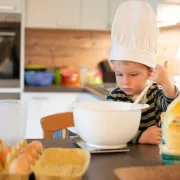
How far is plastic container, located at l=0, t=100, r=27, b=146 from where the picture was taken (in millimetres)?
1071

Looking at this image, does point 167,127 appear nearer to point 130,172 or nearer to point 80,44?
point 130,172

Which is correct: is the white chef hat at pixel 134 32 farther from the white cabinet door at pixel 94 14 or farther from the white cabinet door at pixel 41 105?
the white cabinet door at pixel 94 14

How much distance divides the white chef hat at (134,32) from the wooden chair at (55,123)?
401mm

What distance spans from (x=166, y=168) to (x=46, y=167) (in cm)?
26

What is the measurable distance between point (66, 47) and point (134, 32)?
8.71 feet

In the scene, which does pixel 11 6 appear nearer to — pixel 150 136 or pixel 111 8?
pixel 111 8

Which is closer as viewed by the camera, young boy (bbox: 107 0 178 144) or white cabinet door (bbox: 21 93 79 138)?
young boy (bbox: 107 0 178 144)

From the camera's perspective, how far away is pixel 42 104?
3381 millimetres

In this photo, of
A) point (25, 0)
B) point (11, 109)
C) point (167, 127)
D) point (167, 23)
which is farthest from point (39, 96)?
point (167, 127)

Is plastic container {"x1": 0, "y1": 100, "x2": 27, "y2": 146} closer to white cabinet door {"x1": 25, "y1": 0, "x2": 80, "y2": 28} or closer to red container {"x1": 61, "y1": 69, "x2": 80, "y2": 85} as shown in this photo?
white cabinet door {"x1": 25, "y1": 0, "x2": 80, "y2": 28}

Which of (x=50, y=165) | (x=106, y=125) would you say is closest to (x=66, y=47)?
(x=106, y=125)

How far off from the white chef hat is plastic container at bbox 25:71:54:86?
2215 millimetres

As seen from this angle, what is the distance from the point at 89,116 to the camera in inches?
40.9

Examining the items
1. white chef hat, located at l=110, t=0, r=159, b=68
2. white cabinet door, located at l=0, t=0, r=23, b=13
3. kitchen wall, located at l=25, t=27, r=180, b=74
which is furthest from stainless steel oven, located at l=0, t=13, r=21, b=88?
white chef hat, located at l=110, t=0, r=159, b=68
